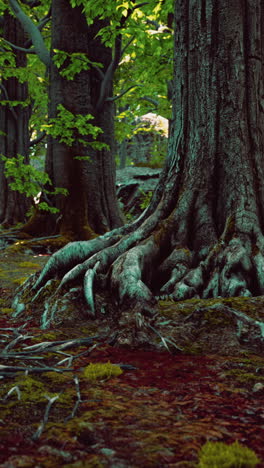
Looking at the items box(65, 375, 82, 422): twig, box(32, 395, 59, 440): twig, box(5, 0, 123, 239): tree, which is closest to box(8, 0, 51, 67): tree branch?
box(5, 0, 123, 239): tree

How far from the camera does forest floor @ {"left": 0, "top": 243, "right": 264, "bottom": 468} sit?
147 centimetres

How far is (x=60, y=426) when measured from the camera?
1.67m

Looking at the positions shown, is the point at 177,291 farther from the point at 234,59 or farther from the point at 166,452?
the point at 234,59

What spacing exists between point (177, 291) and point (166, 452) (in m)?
2.33

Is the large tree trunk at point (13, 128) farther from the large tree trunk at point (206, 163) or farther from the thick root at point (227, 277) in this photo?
the thick root at point (227, 277)

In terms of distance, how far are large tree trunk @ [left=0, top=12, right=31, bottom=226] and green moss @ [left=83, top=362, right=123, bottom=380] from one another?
35.9 feet

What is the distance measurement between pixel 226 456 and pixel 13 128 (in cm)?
1415

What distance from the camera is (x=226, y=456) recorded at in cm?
142

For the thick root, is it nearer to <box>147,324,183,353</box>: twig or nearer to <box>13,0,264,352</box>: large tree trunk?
<box>13,0,264,352</box>: large tree trunk

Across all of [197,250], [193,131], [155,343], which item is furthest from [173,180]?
[155,343]

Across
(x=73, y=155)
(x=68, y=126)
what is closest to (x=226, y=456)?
(x=68, y=126)

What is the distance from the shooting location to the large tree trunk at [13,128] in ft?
42.3

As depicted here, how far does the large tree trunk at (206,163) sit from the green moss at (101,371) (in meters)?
1.69

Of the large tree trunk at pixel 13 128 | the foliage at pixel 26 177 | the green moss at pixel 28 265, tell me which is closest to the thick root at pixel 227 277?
the green moss at pixel 28 265
